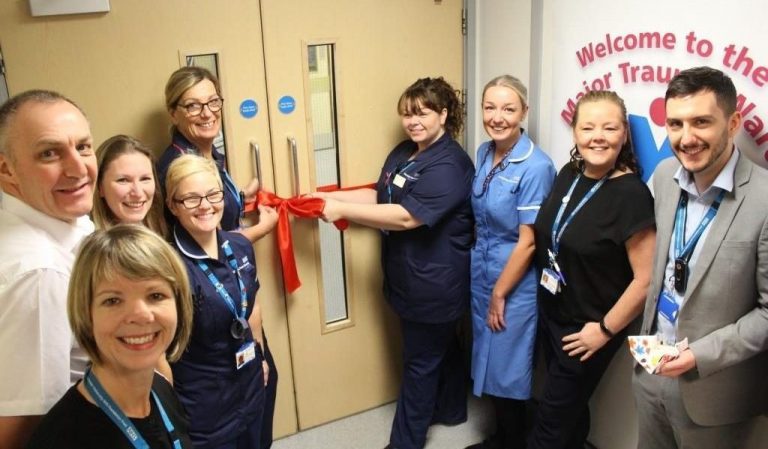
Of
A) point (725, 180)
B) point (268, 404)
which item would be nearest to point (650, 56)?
point (725, 180)

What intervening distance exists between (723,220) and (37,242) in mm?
1661

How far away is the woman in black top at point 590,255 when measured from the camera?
6.58ft

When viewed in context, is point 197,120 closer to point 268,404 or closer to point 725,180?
point 268,404

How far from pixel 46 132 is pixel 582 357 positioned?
175cm

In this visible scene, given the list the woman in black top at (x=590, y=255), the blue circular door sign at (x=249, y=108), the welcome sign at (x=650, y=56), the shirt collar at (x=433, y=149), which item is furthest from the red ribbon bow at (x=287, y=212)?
the welcome sign at (x=650, y=56)

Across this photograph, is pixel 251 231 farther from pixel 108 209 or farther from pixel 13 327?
pixel 13 327

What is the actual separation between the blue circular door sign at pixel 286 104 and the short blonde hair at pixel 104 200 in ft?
2.30

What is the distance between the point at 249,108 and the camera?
2.50 meters

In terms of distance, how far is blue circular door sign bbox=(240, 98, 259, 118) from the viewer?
249 cm

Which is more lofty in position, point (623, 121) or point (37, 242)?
point (623, 121)

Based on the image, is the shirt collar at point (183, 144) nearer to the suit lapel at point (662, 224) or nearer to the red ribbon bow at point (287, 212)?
the red ribbon bow at point (287, 212)

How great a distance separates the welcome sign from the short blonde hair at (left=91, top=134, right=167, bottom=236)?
1.50 meters

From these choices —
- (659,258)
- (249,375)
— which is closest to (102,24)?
(249,375)

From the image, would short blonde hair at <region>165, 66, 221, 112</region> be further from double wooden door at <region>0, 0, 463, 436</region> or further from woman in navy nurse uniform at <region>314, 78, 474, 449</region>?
woman in navy nurse uniform at <region>314, 78, 474, 449</region>
